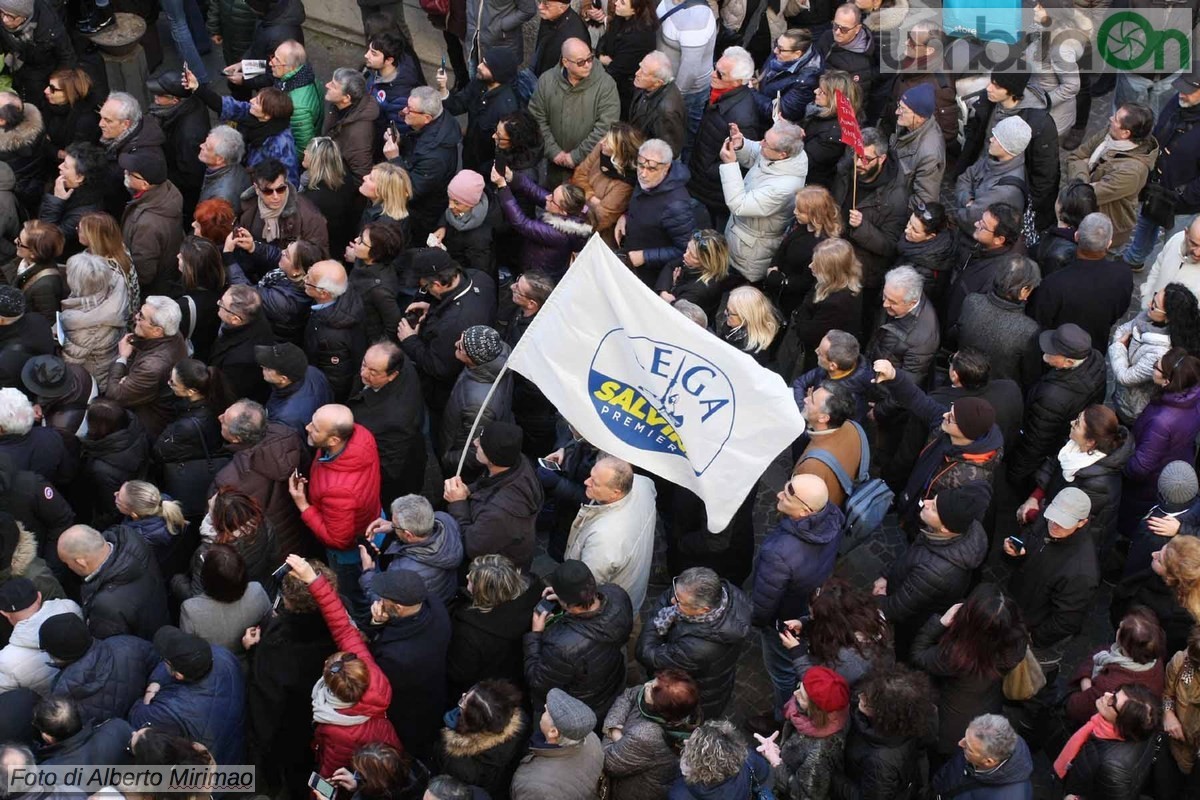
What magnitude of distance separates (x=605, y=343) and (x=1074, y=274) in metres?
3.41

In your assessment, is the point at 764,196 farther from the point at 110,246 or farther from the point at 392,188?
the point at 110,246

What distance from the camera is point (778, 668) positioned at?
825 cm

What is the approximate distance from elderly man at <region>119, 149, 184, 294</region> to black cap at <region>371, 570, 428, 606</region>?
168 inches

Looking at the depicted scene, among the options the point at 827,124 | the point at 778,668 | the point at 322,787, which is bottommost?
the point at 778,668

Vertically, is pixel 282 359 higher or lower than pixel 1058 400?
higher

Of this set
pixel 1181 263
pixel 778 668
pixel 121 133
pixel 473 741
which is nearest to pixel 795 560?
pixel 778 668

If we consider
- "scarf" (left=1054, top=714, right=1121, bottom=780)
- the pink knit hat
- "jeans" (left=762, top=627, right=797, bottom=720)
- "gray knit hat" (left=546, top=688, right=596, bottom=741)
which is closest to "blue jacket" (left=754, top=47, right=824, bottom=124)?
the pink knit hat

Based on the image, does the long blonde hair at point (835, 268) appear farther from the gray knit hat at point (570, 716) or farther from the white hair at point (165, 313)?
the white hair at point (165, 313)

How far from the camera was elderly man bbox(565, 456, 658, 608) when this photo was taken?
7.86m

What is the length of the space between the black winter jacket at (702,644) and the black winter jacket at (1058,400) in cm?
254

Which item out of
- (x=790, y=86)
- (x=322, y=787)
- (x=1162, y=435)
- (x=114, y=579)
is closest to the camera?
(x=322, y=787)

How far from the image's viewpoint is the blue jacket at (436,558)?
7.67 metres

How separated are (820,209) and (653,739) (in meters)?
4.13

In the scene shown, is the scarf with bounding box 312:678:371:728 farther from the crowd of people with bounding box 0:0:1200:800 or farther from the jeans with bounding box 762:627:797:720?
the jeans with bounding box 762:627:797:720
